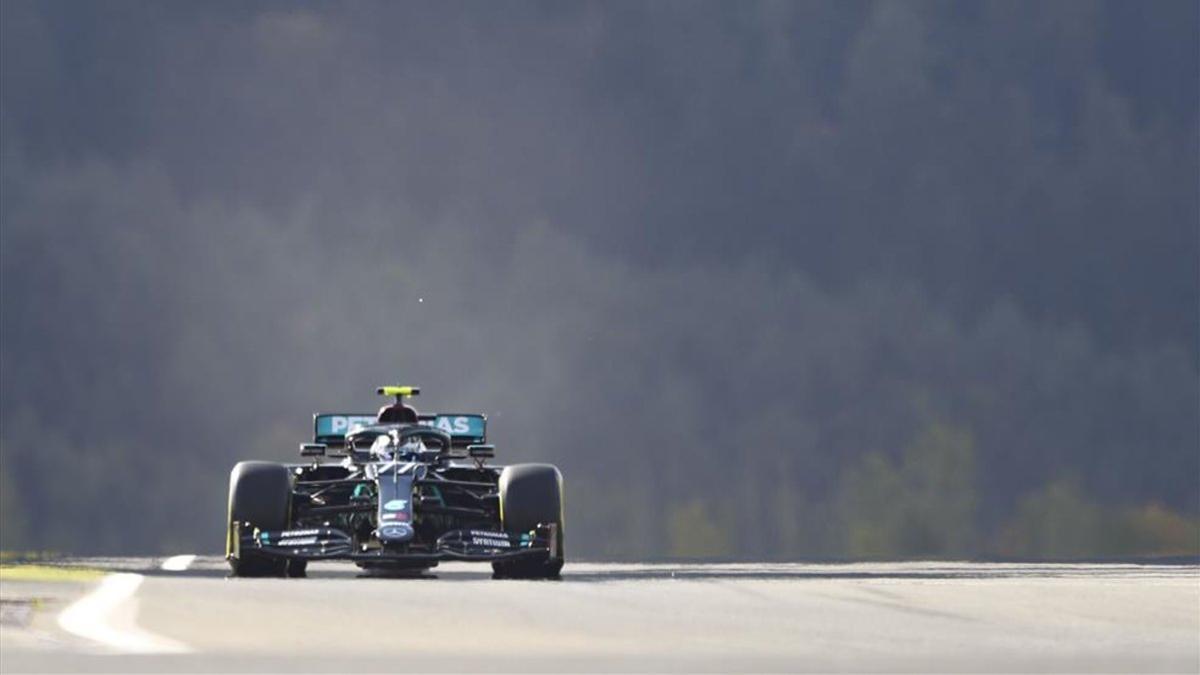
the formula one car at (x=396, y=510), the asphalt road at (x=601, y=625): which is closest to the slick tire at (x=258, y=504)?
the formula one car at (x=396, y=510)

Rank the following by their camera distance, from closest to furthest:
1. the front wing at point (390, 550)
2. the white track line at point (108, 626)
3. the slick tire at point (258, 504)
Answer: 1. the white track line at point (108, 626)
2. the front wing at point (390, 550)
3. the slick tire at point (258, 504)

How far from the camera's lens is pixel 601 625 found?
22156mm

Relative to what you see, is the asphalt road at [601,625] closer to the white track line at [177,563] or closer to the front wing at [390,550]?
the front wing at [390,550]

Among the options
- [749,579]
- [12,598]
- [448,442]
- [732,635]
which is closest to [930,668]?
[732,635]

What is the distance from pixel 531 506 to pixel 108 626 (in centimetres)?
1366

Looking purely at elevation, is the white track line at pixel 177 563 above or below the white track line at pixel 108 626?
above

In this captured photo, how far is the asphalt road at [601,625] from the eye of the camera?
59.0 ft

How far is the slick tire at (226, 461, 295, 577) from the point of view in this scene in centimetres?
3434

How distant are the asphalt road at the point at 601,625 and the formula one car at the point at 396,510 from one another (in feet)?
5.24

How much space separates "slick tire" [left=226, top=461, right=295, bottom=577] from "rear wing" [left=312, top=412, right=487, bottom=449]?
3202 millimetres

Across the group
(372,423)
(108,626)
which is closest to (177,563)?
(372,423)

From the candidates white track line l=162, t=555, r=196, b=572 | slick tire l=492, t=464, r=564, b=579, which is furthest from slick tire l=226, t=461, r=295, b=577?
white track line l=162, t=555, r=196, b=572

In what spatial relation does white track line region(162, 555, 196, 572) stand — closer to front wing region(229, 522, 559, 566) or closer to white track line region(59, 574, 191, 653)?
front wing region(229, 522, 559, 566)

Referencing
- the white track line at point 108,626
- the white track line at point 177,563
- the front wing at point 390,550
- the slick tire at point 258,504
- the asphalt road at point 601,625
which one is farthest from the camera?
the white track line at point 177,563
